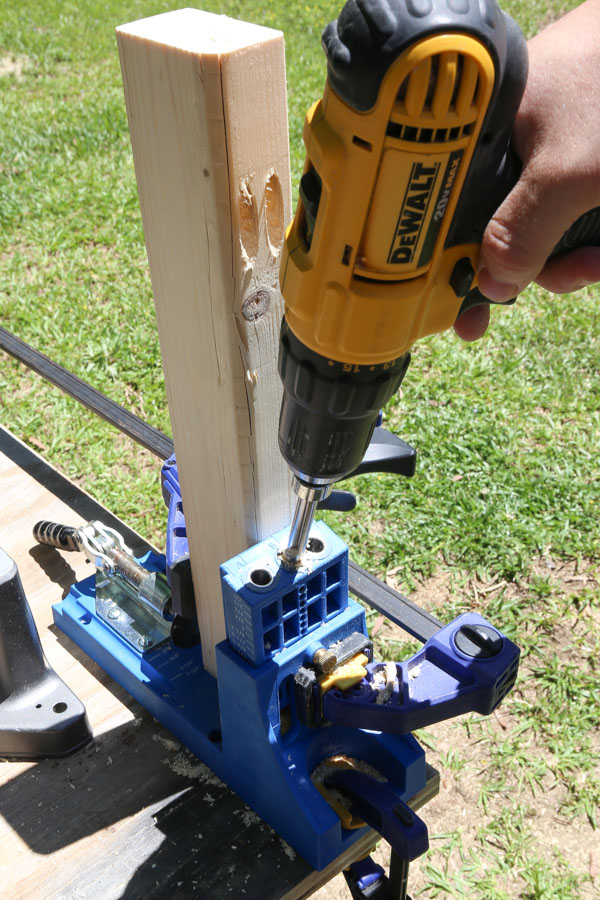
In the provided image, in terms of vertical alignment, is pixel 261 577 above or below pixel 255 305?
below

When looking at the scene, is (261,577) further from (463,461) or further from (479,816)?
(463,461)

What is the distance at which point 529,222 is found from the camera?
0.74m

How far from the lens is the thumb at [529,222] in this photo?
0.73m

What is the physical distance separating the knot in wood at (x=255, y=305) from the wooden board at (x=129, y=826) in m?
0.73

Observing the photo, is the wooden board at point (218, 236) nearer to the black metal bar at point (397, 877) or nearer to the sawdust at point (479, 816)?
the black metal bar at point (397, 877)

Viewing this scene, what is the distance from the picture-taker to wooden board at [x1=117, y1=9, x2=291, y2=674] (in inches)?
31.9

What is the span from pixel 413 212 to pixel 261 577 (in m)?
0.51

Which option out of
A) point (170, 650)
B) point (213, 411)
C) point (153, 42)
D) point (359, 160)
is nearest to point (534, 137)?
point (359, 160)

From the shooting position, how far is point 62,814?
3.99ft

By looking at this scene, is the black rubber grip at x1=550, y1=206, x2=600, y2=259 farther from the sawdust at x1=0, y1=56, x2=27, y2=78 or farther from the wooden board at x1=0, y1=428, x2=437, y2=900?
the sawdust at x1=0, y1=56, x2=27, y2=78

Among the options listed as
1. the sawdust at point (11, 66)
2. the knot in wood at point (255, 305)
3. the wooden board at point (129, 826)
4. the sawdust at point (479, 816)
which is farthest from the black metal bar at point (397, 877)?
the sawdust at point (11, 66)

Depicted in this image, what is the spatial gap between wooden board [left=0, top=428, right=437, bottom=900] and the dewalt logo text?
31.9 inches

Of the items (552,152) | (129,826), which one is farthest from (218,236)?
(129,826)

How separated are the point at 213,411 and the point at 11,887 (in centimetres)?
71
